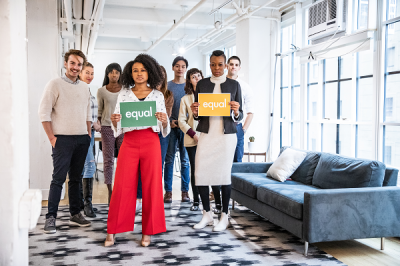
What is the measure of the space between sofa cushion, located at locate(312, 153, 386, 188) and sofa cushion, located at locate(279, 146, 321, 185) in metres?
0.12

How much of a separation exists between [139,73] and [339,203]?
193 cm

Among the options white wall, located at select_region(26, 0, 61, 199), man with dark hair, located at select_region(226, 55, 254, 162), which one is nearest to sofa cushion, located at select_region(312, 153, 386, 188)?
man with dark hair, located at select_region(226, 55, 254, 162)

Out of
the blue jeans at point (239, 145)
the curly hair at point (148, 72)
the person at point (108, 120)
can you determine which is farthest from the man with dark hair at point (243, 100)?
the curly hair at point (148, 72)

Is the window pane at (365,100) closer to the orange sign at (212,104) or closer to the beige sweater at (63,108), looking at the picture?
the orange sign at (212,104)

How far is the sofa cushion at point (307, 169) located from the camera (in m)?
4.19

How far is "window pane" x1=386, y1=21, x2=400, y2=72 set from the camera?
474cm

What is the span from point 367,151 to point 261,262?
3.39m

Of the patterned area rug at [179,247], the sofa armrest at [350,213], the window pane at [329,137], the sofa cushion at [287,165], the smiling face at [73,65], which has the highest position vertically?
the smiling face at [73,65]

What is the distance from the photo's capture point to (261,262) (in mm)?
2873

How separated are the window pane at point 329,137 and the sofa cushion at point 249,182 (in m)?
2.22

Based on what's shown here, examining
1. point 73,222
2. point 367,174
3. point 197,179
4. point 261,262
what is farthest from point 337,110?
point 73,222

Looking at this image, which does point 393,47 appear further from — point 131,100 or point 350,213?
point 131,100

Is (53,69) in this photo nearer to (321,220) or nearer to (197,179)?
(197,179)

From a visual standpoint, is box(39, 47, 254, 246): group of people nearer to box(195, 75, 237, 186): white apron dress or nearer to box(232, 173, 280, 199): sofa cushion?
box(195, 75, 237, 186): white apron dress
